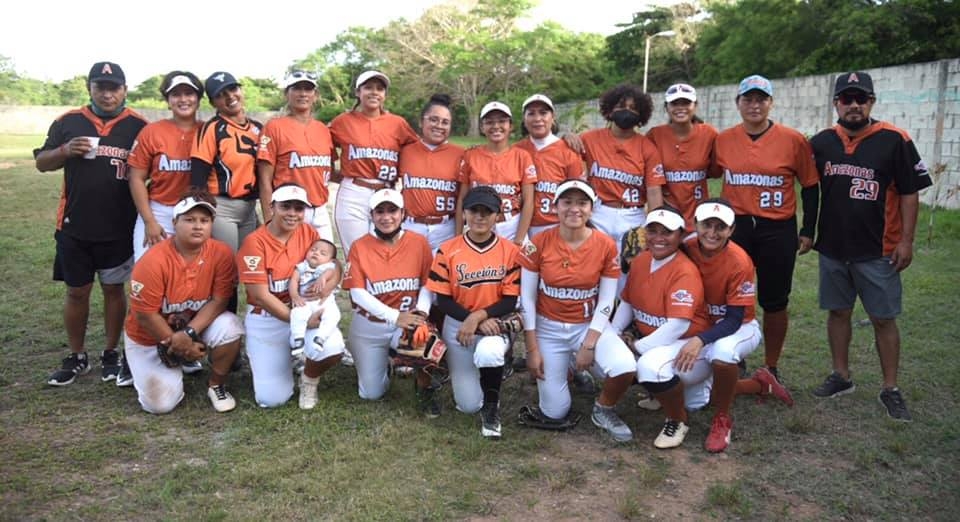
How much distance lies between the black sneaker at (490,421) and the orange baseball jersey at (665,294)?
109cm

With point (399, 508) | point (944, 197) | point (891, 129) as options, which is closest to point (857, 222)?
point (891, 129)

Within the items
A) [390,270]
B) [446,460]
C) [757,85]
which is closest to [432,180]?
[390,270]

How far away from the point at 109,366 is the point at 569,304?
352cm

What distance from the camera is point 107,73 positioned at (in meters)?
5.41

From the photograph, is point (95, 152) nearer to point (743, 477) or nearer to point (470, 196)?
point (470, 196)

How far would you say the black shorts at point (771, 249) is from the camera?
206 inches

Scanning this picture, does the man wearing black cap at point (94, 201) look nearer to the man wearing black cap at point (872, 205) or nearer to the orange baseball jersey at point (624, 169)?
the orange baseball jersey at point (624, 169)

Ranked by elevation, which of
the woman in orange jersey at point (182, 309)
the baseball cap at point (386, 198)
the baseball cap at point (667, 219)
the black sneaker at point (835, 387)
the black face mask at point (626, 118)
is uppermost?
the black face mask at point (626, 118)

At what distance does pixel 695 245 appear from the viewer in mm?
4855

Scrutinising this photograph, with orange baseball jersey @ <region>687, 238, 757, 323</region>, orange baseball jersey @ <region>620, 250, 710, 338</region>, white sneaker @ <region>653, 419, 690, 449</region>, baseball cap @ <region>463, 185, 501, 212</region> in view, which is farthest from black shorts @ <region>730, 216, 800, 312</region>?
baseball cap @ <region>463, 185, 501, 212</region>

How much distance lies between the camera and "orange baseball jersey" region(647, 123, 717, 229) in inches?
217

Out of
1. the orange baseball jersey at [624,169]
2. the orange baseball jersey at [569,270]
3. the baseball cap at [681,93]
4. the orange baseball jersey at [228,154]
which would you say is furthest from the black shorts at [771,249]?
the orange baseball jersey at [228,154]

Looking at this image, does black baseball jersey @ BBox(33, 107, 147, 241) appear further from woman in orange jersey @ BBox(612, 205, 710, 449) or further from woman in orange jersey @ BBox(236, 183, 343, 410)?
woman in orange jersey @ BBox(612, 205, 710, 449)

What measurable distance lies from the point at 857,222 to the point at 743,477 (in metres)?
2.05
